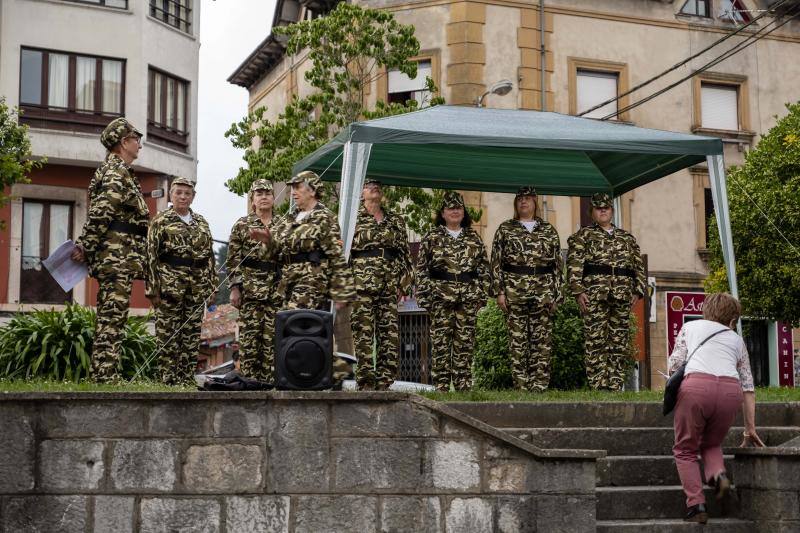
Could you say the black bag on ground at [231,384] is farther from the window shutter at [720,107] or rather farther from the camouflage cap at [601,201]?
the window shutter at [720,107]

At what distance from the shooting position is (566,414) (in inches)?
383

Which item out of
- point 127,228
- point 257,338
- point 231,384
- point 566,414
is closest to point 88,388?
point 231,384

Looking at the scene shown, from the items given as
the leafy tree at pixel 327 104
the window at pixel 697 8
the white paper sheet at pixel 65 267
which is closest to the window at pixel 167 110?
the leafy tree at pixel 327 104

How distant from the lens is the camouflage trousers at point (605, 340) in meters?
12.4

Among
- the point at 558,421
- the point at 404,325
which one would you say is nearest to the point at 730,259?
the point at 558,421

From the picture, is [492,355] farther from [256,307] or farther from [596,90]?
[596,90]

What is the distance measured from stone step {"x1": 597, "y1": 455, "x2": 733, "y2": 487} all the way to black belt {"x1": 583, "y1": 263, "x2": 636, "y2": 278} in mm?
3499

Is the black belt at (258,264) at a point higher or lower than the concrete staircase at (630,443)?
higher

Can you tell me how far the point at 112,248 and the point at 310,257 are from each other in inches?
75.7

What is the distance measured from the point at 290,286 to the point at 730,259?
4933mm

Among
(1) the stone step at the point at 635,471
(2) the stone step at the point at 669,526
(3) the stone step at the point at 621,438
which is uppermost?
(3) the stone step at the point at 621,438

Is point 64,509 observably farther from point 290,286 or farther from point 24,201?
point 24,201

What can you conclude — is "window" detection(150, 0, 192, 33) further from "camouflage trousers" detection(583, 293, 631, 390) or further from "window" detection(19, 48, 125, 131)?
"camouflage trousers" detection(583, 293, 631, 390)

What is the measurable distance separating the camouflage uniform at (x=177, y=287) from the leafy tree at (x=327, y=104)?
10.0 meters
